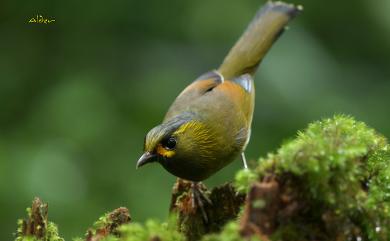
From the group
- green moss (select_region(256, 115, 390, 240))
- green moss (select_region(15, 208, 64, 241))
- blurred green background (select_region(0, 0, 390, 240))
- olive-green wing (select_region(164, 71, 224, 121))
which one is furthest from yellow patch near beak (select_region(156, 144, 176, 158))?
green moss (select_region(256, 115, 390, 240))

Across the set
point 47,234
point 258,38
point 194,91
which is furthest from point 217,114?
point 47,234

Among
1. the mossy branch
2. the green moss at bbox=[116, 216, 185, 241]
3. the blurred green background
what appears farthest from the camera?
the blurred green background

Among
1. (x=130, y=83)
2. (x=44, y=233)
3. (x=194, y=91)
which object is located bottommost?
(x=44, y=233)

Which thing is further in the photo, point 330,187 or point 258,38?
point 258,38

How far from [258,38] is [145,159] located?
6.31ft

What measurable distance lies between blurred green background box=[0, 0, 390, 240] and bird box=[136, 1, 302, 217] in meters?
0.14

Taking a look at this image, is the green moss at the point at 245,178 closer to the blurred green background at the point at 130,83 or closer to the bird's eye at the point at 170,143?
the bird's eye at the point at 170,143

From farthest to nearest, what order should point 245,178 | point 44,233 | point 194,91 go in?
point 194,91
point 44,233
point 245,178

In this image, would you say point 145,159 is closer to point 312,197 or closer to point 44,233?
point 44,233

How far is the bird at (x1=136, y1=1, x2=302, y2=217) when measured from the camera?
511 centimetres

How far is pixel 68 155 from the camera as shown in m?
6.14

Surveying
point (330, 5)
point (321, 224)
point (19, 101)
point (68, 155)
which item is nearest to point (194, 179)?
point (68, 155)

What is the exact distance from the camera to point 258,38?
21.0ft

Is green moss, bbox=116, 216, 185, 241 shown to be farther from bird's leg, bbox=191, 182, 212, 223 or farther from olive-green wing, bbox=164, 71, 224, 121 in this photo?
olive-green wing, bbox=164, 71, 224, 121
